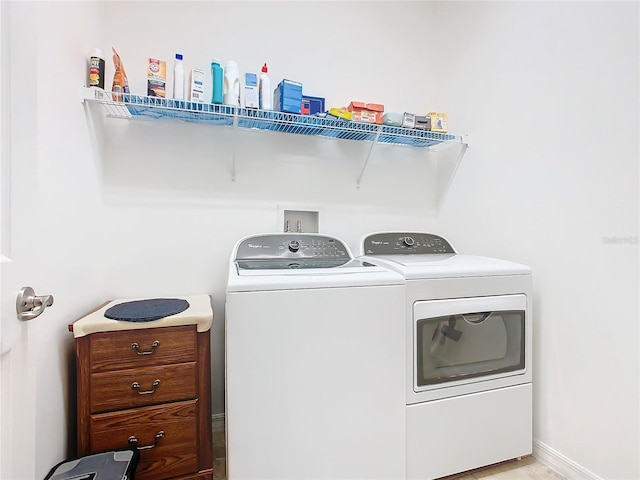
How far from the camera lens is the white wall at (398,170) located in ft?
4.20

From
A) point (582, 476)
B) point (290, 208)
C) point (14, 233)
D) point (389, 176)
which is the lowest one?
point (582, 476)

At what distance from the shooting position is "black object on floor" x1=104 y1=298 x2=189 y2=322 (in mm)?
1282

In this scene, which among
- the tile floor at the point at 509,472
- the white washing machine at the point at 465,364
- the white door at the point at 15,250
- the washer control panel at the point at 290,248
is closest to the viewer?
the white door at the point at 15,250

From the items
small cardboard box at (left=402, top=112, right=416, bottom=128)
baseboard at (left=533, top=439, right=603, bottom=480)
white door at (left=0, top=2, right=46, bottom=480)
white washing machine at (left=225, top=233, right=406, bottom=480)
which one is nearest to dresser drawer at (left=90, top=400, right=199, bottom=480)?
white washing machine at (left=225, top=233, right=406, bottom=480)

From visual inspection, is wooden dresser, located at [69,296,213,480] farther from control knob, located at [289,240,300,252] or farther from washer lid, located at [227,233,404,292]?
control knob, located at [289,240,300,252]

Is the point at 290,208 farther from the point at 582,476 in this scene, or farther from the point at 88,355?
the point at 582,476

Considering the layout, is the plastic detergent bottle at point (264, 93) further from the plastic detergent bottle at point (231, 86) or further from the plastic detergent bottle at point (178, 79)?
the plastic detergent bottle at point (178, 79)

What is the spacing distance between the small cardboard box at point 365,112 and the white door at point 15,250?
4.59 feet

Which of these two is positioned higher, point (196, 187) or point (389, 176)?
point (389, 176)

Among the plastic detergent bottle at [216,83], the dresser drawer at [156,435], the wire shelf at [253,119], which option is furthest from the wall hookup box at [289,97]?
the dresser drawer at [156,435]

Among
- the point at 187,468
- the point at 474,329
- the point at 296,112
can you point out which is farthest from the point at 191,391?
the point at 296,112

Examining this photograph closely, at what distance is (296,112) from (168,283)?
1159 millimetres

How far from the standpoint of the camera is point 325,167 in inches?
83.1

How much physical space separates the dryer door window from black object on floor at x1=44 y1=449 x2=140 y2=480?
1.11m
